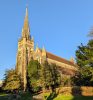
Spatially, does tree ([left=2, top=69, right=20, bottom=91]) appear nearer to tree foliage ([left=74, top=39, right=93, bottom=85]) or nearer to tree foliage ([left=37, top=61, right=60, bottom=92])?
Result: tree foliage ([left=37, top=61, right=60, bottom=92])

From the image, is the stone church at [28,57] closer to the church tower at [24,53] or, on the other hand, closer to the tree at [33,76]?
the church tower at [24,53]

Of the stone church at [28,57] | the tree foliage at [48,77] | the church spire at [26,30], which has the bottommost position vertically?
the tree foliage at [48,77]

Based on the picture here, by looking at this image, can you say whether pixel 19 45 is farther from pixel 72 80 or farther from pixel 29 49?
pixel 72 80

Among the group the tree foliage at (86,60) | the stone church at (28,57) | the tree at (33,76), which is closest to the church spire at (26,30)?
the stone church at (28,57)

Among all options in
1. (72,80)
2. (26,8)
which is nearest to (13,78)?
(72,80)

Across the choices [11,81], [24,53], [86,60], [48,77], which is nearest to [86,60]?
[86,60]

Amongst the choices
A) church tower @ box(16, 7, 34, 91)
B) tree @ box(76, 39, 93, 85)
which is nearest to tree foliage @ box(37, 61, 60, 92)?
tree @ box(76, 39, 93, 85)

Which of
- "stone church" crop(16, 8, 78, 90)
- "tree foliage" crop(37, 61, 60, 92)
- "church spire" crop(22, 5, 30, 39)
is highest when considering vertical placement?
"church spire" crop(22, 5, 30, 39)

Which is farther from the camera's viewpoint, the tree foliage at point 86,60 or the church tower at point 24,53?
the church tower at point 24,53

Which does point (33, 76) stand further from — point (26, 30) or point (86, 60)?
point (26, 30)

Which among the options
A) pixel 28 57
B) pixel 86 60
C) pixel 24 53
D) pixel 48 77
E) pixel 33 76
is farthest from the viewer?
pixel 28 57

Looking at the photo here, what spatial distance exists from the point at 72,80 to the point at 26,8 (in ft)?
191

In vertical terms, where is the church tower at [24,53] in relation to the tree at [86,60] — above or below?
above

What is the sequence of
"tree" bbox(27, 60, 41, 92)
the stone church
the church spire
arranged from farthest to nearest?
1. the church spire
2. the stone church
3. "tree" bbox(27, 60, 41, 92)
